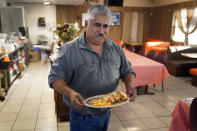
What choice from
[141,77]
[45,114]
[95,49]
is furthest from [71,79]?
[141,77]

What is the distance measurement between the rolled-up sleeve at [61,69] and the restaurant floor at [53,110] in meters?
1.56

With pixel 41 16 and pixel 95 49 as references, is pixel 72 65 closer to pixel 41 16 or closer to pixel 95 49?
pixel 95 49

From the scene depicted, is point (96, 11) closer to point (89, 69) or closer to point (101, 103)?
point (89, 69)

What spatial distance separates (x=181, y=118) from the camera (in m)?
1.65

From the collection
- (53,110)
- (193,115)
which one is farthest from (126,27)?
(193,115)

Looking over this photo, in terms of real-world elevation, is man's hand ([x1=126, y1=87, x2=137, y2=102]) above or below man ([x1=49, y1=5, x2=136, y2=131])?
below

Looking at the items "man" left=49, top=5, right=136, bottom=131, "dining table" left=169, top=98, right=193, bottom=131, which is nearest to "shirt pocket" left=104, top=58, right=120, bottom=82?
"man" left=49, top=5, right=136, bottom=131

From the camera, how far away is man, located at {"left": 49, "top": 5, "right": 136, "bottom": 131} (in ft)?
3.49

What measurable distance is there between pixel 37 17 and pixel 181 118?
6761mm

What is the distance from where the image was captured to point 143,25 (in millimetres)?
8047

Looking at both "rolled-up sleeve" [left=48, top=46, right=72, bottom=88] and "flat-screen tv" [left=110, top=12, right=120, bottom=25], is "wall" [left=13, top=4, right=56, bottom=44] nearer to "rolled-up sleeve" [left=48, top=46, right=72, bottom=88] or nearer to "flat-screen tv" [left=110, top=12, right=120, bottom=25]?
"flat-screen tv" [left=110, top=12, right=120, bottom=25]

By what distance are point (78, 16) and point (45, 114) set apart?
17.7ft

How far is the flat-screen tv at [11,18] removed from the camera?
17.9 ft

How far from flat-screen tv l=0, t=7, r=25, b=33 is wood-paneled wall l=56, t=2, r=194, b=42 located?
1866 millimetres
